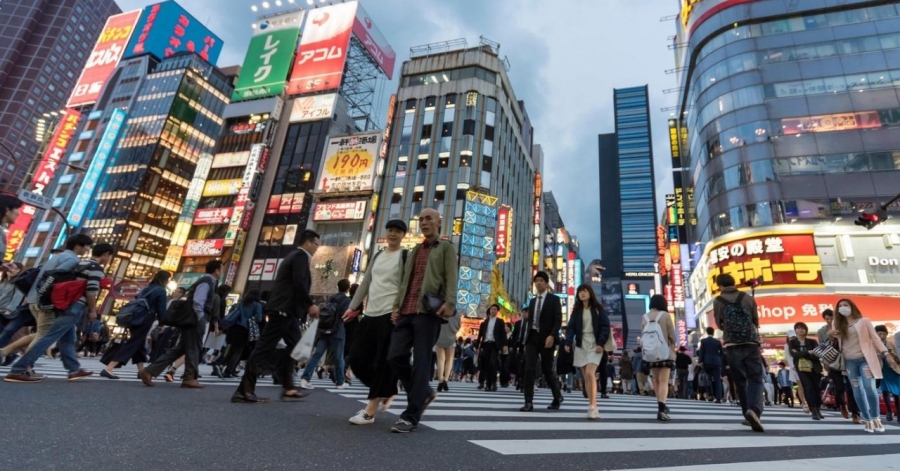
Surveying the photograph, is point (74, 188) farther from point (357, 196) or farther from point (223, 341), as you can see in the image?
point (223, 341)

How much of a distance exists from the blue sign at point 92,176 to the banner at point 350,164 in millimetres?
26973

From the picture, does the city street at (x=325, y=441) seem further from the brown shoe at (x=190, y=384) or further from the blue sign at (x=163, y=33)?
the blue sign at (x=163, y=33)

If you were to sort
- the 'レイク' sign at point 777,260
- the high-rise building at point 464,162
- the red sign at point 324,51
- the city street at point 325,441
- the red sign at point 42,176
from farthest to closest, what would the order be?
the red sign at point 324,51 → the red sign at point 42,176 → the high-rise building at point 464,162 → the 'レイク' sign at point 777,260 → the city street at point 325,441

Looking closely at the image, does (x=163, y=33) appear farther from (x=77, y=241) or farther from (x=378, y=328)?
(x=378, y=328)

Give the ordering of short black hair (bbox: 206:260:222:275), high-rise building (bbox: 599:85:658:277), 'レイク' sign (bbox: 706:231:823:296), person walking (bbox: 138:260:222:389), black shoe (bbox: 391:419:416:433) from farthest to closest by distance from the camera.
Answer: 1. high-rise building (bbox: 599:85:658:277)
2. 'レイク' sign (bbox: 706:231:823:296)
3. short black hair (bbox: 206:260:222:275)
4. person walking (bbox: 138:260:222:389)
5. black shoe (bbox: 391:419:416:433)

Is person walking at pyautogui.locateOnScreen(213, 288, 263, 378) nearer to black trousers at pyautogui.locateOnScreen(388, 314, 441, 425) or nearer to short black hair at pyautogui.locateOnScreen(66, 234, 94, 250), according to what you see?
short black hair at pyautogui.locateOnScreen(66, 234, 94, 250)

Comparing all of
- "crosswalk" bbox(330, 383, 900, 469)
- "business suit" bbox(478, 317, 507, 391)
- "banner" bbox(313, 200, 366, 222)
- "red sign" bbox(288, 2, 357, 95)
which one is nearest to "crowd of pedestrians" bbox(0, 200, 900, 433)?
"crosswalk" bbox(330, 383, 900, 469)

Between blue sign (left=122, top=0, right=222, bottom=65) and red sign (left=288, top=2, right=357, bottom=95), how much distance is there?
28.6 m

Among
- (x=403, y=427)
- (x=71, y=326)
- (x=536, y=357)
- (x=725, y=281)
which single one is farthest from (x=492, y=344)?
(x=71, y=326)

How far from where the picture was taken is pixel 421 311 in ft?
11.2

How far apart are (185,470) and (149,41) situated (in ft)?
265

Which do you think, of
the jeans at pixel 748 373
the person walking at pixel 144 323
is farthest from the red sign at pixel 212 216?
the jeans at pixel 748 373

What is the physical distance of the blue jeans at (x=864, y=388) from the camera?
550 centimetres

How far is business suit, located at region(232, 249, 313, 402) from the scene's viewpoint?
14.6 feet
